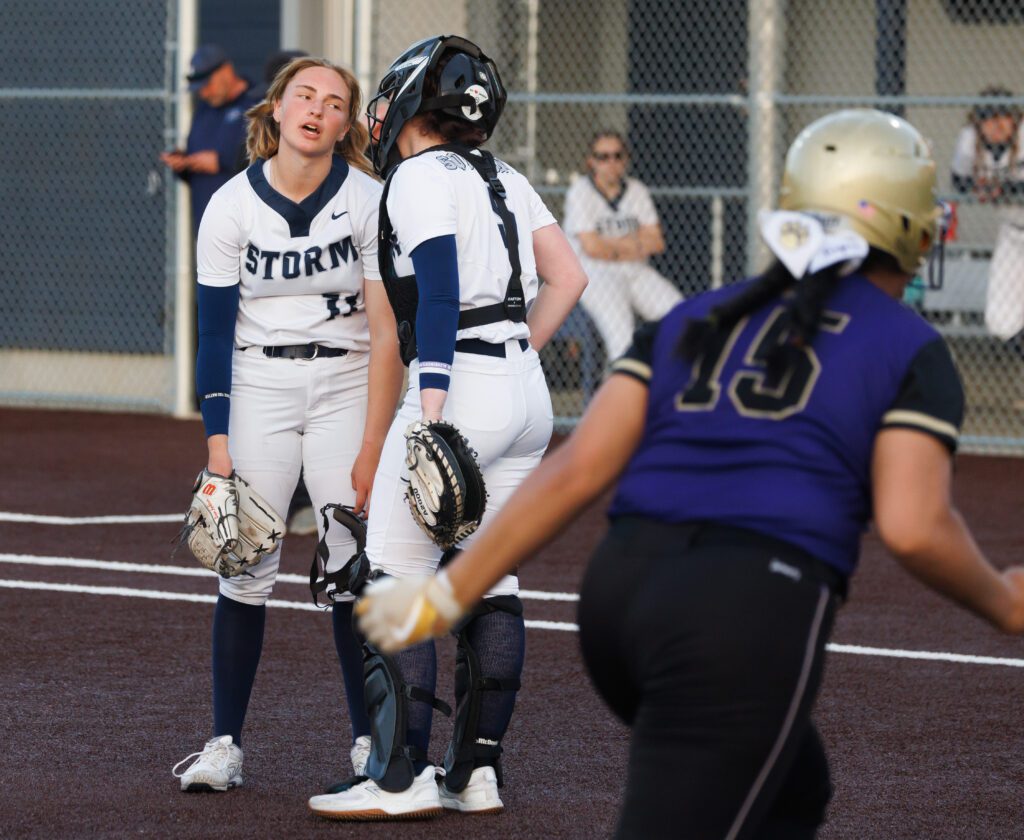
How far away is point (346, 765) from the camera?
5457 mm

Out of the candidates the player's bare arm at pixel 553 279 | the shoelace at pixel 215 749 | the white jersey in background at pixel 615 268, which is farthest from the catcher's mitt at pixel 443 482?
the white jersey in background at pixel 615 268

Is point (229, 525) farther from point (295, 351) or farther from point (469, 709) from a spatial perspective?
point (469, 709)

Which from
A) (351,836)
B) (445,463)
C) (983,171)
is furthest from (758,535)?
(983,171)

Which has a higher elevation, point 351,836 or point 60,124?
point 60,124

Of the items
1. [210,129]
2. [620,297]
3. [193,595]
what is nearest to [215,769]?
[193,595]

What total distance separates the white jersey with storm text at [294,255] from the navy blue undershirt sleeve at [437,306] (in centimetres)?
66

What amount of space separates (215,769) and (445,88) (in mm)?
1940

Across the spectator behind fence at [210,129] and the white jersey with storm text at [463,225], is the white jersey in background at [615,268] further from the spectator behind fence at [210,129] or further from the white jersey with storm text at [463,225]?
the white jersey with storm text at [463,225]

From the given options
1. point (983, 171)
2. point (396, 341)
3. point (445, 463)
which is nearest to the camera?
point (445, 463)

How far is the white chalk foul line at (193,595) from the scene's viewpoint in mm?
7074

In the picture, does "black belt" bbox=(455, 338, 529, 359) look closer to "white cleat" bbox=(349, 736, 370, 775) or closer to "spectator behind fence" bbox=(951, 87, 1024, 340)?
"white cleat" bbox=(349, 736, 370, 775)

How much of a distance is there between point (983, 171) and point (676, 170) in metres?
4.48

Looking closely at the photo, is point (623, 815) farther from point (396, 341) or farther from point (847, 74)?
point (847, 74)

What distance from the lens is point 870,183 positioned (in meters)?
3.12
